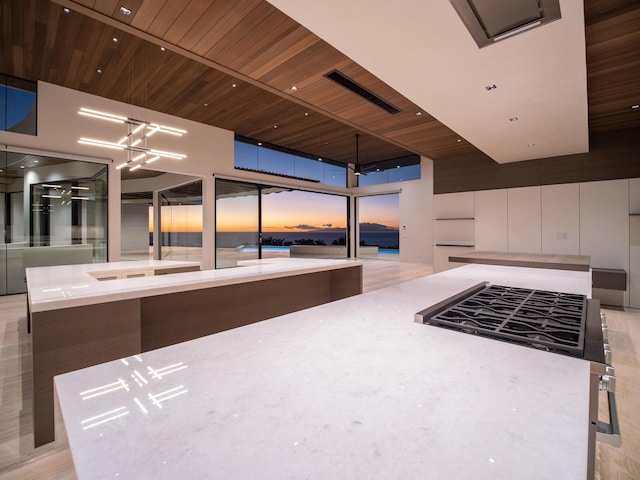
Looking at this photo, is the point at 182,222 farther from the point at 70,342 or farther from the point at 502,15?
the point at 502,15

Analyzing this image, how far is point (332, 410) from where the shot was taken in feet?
1.93

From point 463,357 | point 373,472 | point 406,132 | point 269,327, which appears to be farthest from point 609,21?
point 373,472

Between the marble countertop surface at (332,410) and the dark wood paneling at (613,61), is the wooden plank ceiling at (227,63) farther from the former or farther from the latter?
the marble countertop surface at (332,410)

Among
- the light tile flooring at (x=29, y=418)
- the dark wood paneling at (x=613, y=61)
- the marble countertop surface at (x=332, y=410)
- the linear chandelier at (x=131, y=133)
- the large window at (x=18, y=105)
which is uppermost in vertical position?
the large window at (x=18, y=105)

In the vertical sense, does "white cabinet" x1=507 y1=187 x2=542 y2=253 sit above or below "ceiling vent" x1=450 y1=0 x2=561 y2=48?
below

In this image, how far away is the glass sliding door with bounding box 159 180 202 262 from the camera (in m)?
7.32

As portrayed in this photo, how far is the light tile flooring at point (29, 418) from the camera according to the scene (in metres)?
1.52

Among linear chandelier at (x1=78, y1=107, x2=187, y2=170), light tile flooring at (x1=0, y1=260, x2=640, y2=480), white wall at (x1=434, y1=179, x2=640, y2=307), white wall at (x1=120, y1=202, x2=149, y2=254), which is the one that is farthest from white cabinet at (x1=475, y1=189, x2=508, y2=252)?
white wall at (x1=120, y1=202, x2=149, y2=254)

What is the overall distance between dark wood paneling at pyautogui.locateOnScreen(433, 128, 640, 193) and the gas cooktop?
5118 millimetres

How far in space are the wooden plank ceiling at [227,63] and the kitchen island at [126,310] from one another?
7.32ft

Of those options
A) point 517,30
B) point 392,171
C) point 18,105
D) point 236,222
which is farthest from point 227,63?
Answer: point 392,171

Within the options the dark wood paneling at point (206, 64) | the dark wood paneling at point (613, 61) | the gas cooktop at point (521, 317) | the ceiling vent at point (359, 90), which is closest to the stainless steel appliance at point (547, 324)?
the gas cooktop at point (521, 317)

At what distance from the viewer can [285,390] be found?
67 cm

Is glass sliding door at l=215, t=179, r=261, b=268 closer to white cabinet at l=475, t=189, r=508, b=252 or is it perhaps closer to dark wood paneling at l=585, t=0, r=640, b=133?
white cabinet at l=475, t=189, r=508, b=252
